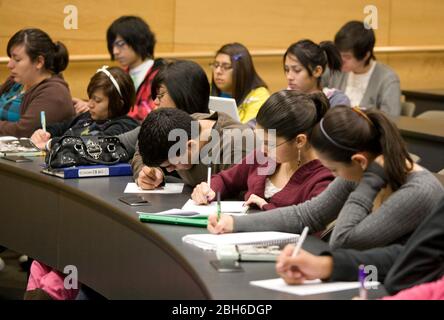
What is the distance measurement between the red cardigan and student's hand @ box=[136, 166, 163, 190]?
24 cm

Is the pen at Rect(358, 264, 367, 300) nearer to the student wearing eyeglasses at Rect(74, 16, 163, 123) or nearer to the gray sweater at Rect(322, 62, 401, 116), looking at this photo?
the student wearing eyeglasses at Rect(74, 16, 163, 123)

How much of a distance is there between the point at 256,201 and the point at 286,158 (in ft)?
0.62

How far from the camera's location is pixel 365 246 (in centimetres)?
229

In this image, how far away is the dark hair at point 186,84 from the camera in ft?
11.9

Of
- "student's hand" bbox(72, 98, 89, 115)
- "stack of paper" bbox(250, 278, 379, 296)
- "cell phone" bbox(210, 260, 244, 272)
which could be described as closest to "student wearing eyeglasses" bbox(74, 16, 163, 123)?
"student's hand" bbox(72, 98, 89, 115)

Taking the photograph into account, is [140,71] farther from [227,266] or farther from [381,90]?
[227,266]

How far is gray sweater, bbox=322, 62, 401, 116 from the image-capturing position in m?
5.89

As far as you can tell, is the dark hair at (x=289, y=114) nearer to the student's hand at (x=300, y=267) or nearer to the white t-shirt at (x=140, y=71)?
the student's hand at (x=300, y=267)

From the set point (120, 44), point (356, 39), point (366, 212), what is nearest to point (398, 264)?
point (366, 212)

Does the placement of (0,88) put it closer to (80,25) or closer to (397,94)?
(80,25)

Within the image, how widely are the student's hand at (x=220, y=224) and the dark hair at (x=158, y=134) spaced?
20.3 inches

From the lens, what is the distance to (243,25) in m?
6.88
